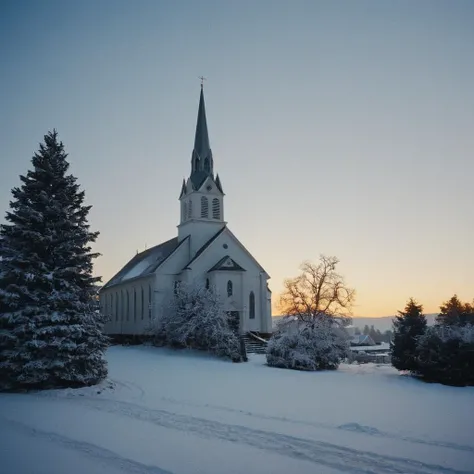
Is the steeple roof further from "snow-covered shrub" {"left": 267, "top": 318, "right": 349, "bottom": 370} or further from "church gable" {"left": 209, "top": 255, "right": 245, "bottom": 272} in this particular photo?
"snow-covered shrub" {"left": 267, "top": 318, "right": 349, "bottom": 370}

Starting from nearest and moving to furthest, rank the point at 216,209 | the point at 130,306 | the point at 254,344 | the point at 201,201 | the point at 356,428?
1. the point at 356,428
2. the point at 254,344
3. the point at 201,201
4. the point at 216,209
5. the point at 130,306

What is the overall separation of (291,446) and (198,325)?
1966 cm

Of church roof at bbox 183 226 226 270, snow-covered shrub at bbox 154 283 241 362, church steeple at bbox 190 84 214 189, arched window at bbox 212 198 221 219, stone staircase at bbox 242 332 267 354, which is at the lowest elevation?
stone staircase at bbox 242 332 267 354

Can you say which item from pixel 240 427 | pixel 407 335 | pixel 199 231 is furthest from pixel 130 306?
pixel 240 427

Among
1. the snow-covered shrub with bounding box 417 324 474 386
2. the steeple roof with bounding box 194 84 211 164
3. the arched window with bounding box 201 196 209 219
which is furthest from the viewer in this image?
the steeple roof with bounding box 194 84 211 164

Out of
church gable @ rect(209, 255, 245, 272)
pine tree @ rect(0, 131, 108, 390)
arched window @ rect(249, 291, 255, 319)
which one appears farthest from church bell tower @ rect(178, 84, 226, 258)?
pine tree @ rect(0, 131, 108, 390)

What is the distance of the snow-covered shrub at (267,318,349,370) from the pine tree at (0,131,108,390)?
9.26 meters

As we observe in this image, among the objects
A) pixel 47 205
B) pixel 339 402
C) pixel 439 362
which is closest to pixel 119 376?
pixel 47 205

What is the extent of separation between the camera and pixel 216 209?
133 feet

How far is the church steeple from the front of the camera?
134 feet

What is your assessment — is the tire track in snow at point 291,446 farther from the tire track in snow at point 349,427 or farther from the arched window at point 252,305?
the arched window at point 252,305

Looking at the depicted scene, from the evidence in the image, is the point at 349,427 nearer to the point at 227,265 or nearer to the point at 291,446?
the point at 291,446

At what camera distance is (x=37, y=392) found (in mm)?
16141

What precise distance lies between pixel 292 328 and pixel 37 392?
557 inches
